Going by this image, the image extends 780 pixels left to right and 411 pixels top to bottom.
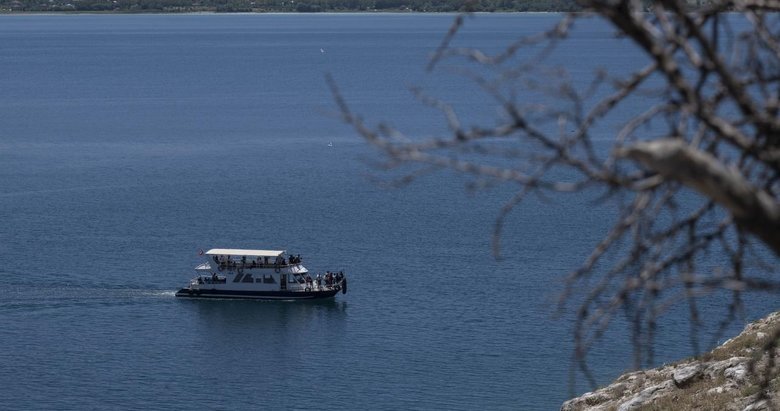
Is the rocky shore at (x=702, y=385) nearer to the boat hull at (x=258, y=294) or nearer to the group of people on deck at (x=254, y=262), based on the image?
the boat hull at (x=258, y=294)

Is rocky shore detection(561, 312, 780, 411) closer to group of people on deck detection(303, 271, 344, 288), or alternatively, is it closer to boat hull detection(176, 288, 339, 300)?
group of people on deck detection(303, 271, 344, 288)

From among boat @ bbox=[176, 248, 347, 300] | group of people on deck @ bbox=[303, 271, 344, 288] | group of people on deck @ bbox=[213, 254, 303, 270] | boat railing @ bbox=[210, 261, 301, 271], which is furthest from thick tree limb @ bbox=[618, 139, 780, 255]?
boat railing @ bbox=[210, 261, 301, 271]

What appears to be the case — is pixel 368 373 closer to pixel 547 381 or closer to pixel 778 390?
pixel 547 381

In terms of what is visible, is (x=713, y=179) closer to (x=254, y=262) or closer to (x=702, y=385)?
(x=702, y=385)

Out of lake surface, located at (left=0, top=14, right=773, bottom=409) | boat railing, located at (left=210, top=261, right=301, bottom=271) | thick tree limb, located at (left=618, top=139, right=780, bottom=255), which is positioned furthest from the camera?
boat railing, located at (left=210, top=261, right=301, bottom=271)

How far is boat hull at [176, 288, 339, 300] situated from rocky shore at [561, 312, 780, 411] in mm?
32905

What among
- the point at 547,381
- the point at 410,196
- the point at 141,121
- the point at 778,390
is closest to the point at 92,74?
the point at 141,121

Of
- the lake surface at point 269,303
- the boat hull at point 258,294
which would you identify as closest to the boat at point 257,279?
the boat hull at point 258,294

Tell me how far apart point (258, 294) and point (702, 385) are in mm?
40106

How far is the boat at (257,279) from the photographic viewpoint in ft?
192

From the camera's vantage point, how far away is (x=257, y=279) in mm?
60719

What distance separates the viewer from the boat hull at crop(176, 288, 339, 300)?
192 feet

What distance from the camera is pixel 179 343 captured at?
52.4 m

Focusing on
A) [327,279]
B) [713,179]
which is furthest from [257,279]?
Result: [713,179]
